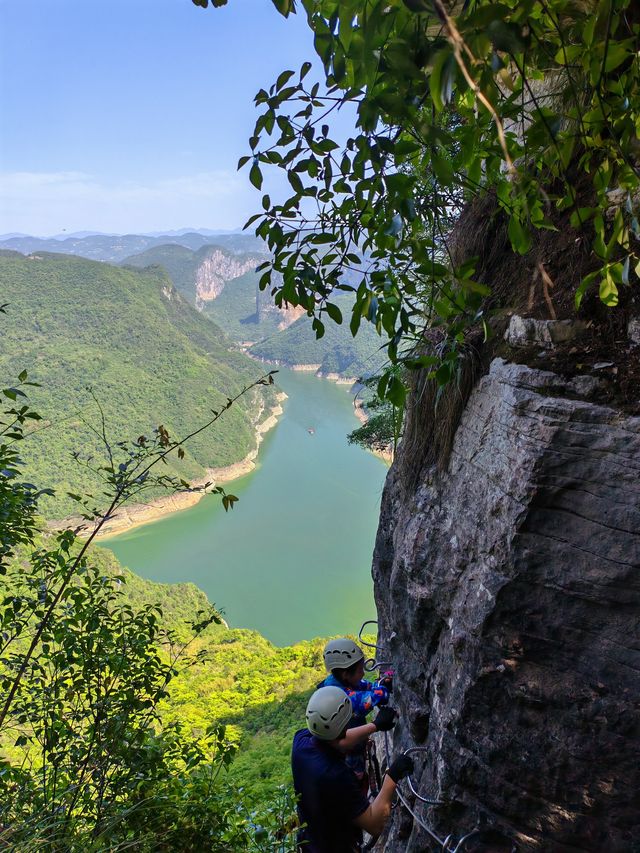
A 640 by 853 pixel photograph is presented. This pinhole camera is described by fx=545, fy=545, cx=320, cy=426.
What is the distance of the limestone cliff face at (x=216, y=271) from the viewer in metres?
159

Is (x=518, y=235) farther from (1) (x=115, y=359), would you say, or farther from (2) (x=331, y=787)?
(1) (x=115, y=359)

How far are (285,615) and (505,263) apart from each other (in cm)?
3464

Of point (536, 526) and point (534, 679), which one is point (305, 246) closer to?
point (536, 526)

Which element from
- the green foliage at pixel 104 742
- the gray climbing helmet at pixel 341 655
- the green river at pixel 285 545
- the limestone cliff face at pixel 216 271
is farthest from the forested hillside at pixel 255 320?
the green foliage at pixel 104 742

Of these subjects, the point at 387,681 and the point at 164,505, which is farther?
the point at 164,505

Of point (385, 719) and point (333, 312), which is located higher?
point (333, 312)

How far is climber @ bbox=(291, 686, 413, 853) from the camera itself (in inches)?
72.1

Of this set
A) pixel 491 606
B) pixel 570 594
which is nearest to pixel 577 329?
pixel 570 594

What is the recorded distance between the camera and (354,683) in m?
2.61

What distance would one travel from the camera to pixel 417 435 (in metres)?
2.81

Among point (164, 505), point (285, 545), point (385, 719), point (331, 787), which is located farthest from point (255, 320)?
point (331, 787)

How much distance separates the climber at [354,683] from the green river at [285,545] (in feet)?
85.3

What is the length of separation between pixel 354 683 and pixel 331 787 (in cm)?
79

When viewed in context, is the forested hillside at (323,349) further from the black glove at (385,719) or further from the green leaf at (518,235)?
the green leaf at (518,235)
